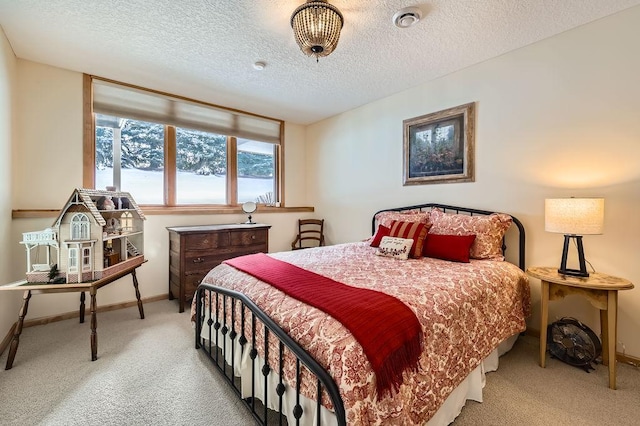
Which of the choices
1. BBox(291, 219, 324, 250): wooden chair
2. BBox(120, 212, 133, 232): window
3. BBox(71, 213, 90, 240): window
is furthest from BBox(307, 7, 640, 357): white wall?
BBox(71, 213, 90, 240): window

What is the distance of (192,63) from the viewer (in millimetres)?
2760

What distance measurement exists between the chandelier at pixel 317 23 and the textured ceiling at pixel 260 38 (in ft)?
0.94

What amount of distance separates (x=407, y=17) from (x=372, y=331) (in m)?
2.21

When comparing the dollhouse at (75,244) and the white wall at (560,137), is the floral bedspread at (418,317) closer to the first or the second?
the white wall at (560,137)

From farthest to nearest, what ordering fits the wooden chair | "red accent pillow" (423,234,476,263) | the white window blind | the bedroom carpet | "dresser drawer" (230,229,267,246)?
the wooden chair → "dresser drawer" (230,229,267,246) → the white window blind → "red accent pillow" (423,234,476,263) → the bedroom carpet

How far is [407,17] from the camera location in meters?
2.06

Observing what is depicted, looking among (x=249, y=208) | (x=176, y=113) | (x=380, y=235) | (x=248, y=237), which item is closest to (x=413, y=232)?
(x=380, y=235)

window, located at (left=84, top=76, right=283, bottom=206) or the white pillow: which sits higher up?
window, located at (left=84, top=76, right=283, bottom=206)

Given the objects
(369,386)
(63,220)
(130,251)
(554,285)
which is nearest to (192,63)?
(63,220)

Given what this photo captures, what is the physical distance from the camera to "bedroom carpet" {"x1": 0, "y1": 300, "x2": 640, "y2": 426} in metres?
1.58

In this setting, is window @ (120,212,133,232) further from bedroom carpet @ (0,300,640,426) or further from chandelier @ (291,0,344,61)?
chandelier @ (291,0,344,61)

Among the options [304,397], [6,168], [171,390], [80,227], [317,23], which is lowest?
[171,390]

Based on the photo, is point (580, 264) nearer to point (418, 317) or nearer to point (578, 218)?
point (578, 218)

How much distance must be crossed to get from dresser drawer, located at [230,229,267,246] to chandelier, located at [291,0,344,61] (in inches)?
97.2
